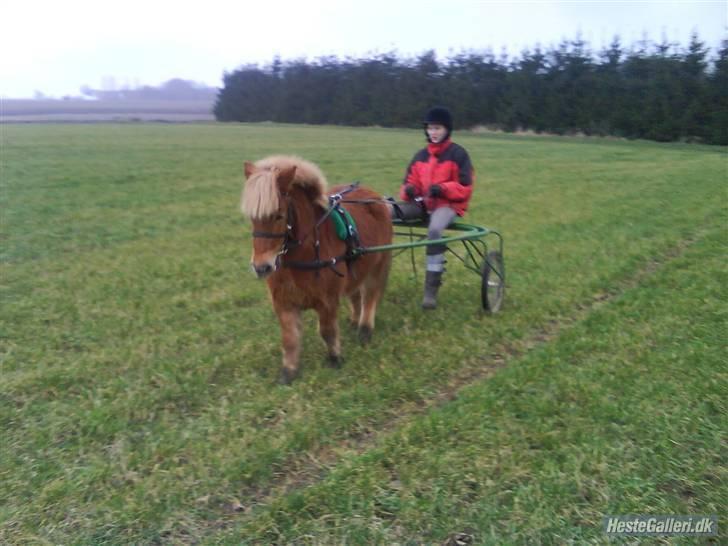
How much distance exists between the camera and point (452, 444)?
3.96 metres

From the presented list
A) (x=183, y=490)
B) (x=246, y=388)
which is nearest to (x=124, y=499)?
(x=183, y=490)

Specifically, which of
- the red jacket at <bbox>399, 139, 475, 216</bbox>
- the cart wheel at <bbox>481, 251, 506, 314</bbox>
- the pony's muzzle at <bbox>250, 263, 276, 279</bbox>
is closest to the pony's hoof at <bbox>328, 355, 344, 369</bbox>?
the pony's muzzle at <bbox>250, 263, 276, 279</bbox>

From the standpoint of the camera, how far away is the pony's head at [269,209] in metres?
4.22

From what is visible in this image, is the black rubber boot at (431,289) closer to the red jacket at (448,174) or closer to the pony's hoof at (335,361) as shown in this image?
the red jacket at (448,174)

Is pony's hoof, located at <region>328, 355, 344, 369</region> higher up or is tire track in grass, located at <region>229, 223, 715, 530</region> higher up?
pony's hoof, located at <region>328, 355, 344, 369</region>

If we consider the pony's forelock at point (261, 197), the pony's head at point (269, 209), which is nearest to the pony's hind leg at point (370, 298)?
the pony's head at point (269, 209)

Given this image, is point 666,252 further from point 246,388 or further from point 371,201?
point 246,388

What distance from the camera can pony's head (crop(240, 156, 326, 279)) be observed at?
4223 millimetres

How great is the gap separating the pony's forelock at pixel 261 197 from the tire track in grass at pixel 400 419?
154 centimetres

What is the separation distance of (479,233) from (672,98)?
28.6 meters

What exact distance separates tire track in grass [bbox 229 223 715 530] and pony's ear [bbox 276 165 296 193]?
1708 millimetres

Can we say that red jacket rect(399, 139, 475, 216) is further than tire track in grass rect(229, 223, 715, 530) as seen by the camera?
Yes

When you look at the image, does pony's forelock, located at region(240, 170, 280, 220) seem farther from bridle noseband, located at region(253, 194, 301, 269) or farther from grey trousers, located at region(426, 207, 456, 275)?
grey trousers, located at region(426, 207, 456, 275)

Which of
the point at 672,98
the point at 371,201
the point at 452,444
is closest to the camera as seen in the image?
the point at 452,444
